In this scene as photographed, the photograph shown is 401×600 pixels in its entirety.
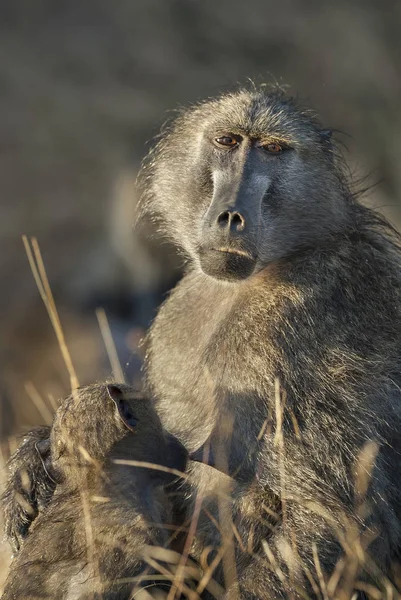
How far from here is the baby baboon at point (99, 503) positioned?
3.07 m

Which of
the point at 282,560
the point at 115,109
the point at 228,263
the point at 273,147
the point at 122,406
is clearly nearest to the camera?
the point at 282,560

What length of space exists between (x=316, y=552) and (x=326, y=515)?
0.12m

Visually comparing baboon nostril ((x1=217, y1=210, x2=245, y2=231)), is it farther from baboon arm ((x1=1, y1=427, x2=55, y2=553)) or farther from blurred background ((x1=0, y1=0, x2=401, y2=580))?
blurred background ((x1=0, y1=0, x2=401, y2=580))

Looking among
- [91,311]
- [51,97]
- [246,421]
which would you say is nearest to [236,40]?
[51,97]

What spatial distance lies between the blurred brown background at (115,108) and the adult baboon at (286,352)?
4.97m

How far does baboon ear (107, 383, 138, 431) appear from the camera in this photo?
3.27 metres

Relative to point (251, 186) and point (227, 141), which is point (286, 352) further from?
point (227, 141)

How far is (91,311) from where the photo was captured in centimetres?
985

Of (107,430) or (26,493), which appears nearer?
(107,430)

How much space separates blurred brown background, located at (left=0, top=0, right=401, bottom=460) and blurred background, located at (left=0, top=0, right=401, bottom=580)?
16 mm

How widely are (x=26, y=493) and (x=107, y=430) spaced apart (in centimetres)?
66

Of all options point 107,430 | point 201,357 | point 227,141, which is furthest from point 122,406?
point 227,141

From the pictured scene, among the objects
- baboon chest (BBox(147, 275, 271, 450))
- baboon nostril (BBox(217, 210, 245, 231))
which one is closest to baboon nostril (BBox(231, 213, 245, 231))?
baboon nostril (BBox(217, 210, 245, 231))

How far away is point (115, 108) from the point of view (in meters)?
12.6
